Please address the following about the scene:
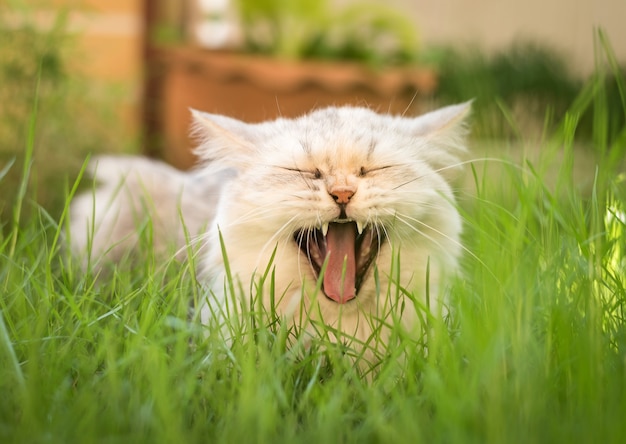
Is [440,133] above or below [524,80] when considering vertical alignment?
below

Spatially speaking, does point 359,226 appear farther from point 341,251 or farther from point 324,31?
point 324,31

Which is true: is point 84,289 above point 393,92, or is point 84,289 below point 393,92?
below

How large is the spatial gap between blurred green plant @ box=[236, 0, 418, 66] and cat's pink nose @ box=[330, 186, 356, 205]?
257 cm

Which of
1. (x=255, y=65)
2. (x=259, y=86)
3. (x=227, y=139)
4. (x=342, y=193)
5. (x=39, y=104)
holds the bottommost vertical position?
(x=342, y=193)

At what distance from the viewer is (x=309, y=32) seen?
3.96m

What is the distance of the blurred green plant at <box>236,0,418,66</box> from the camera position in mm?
3869

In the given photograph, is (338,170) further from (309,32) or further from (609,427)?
(309,32)

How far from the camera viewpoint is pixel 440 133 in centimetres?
161

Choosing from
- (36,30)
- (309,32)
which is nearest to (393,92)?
(309,32)

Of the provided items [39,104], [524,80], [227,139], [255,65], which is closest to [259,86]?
[255,65]

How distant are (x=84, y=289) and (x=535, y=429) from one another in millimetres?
973

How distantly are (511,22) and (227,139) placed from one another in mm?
4362

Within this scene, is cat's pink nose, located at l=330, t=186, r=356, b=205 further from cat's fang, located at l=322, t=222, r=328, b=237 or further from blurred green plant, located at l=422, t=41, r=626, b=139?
blurred green plant, located at l=422, t=41, r=626, b=139

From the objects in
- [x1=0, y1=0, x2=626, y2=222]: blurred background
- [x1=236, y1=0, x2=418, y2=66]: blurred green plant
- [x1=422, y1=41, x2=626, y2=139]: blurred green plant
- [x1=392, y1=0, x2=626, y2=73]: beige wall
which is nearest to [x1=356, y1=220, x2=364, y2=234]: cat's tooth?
[x1=0, y1=0, x2=626, y2=222]: blurred background
